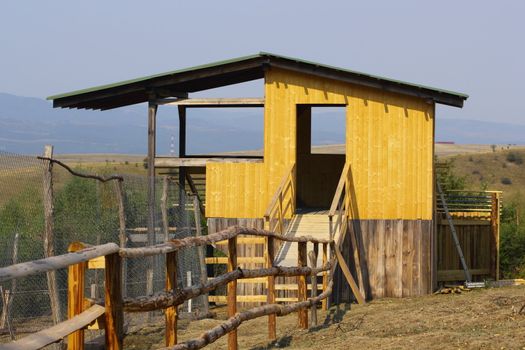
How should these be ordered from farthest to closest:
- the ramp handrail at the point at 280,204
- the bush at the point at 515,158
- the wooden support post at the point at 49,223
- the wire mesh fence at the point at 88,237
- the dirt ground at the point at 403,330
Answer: the bush at the point at 515,158
the ramp handrail at the point at 280,204
the wire mesh fence at the point at 88,237
the wooden support post at the point at 49,223
the dirt ground at the point at 403,330

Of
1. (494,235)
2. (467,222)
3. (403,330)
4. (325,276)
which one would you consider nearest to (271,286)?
(403,330)

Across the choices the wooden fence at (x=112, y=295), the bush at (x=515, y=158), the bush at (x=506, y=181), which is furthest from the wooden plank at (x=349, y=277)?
the bush at (x=515, y=158)

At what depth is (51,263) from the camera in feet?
23.2

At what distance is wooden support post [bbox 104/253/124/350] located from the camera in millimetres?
8414

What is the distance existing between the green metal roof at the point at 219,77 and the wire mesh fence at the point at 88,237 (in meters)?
2.65

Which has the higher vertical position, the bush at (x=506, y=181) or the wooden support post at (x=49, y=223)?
the bush at (x=506, y=181)

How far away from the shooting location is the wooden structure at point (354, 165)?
81.9 feet

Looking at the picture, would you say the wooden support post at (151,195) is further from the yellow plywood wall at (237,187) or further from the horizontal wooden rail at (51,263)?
the horizontal wooden rail at (51,263)

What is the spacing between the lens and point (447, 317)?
16.0 m

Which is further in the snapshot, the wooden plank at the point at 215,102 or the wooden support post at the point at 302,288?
the wooden plank at the point at 215,102

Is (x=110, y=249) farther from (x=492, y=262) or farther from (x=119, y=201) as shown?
(x=492, y=262)

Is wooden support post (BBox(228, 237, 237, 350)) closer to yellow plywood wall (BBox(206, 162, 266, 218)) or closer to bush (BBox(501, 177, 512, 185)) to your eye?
yellow plywood wall (BBox(206, 162, 266, 218))

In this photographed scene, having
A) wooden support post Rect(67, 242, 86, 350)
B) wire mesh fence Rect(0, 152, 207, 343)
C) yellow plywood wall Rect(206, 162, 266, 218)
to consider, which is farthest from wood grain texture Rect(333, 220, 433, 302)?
wooden support post Rect(67, 242, 86, 350)

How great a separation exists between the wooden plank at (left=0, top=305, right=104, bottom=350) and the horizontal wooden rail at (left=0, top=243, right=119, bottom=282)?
1.39 feet
